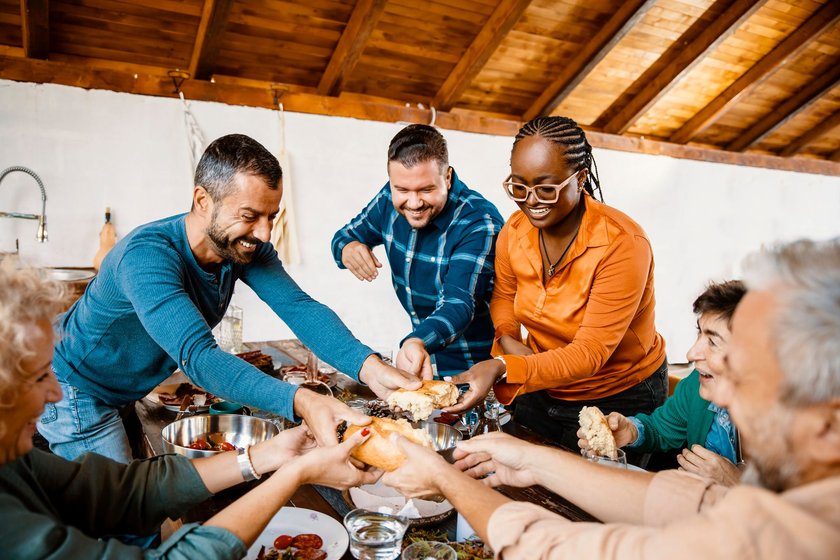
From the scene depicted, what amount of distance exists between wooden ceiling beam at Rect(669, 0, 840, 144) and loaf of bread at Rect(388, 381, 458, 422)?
7.83m

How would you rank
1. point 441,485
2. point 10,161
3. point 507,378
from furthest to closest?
point 10,161, point 507,378, point 441,485

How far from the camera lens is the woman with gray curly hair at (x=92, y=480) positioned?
1283 millimetres

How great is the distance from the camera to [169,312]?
221 centimetres

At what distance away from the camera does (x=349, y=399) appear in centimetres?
313

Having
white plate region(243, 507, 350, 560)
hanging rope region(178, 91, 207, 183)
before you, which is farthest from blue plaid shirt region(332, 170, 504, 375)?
hanging rope region(178, 91, 207, 183)

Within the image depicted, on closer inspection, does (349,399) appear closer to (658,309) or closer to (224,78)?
(224,78)

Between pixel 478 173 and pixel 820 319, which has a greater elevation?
pixel 478 173

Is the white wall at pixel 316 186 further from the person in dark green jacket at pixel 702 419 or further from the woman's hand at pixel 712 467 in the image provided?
the woman's hand at pixel 712 467

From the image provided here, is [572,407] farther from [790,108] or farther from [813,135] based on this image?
[813,135]

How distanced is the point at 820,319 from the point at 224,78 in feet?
21.9

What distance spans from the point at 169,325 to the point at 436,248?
1.83 m

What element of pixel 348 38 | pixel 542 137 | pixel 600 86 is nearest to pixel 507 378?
pixel 542 137

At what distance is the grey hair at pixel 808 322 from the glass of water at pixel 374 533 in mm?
1039

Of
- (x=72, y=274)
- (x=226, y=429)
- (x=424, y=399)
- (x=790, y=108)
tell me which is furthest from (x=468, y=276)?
(x=790, y=108)
